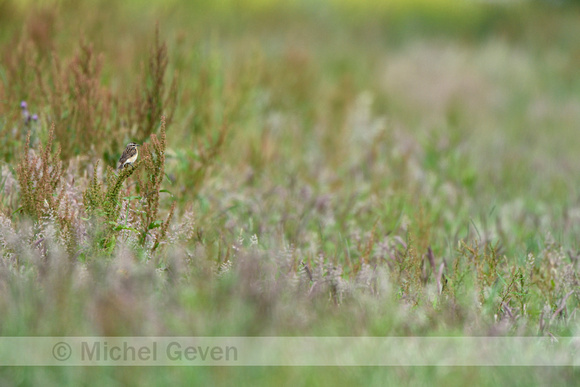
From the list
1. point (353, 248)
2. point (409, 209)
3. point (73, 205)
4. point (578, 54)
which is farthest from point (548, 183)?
point (578, 54)

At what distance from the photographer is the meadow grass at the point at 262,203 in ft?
5.60

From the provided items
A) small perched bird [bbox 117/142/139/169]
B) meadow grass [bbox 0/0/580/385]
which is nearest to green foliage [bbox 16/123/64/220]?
meadow grass [bbox 0/0/580/385]

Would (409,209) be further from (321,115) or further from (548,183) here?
(321,115)

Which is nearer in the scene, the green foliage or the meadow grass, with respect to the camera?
the meadow grass

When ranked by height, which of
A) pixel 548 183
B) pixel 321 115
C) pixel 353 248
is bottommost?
pixel 353 248

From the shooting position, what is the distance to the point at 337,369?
1.59 m

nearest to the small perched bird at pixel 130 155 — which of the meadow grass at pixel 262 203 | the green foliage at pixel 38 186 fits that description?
the meadow grass at pixel 262 203

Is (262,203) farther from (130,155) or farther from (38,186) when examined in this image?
(38,186)

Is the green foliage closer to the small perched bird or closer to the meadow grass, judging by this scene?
the meadow grass

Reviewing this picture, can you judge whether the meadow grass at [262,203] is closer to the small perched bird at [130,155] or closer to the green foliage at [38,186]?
the green foliage at [38,186]

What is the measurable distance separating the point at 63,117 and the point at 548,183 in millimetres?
3377

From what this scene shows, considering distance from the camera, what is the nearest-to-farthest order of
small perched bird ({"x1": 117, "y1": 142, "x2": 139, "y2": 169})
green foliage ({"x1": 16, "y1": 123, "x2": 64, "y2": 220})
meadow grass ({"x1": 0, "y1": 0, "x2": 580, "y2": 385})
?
meadow grass ({"x1": 0, "y1": 0, "x2": 580, "y2": 385}) < green foliage ({"x1": 16, "y1": 123, "x2": 64, "y2": 220}) < small perched bird ({"x1": 117, "y1": 142, "x2": 139, "y2": 169})

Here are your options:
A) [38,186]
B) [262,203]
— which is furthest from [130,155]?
[262,203]

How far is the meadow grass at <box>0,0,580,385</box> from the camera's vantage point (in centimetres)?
171
